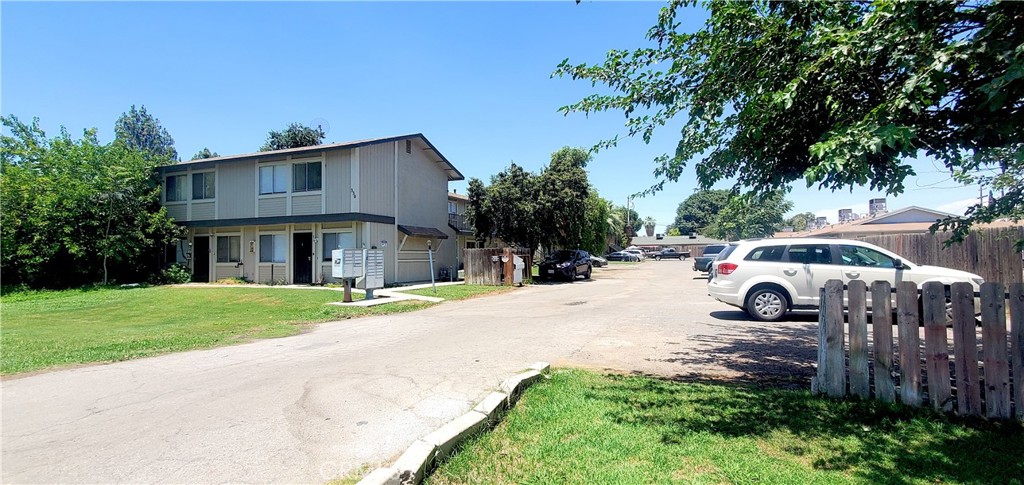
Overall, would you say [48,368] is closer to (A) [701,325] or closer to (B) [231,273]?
(A) [701,325]

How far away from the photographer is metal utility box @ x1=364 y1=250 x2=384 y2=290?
49.2ft

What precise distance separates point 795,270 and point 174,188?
84.9 feet

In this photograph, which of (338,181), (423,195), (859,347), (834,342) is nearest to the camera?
(859,347)

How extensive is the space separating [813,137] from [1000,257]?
38.2 feet

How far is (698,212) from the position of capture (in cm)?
11469

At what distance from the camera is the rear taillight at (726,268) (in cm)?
1053

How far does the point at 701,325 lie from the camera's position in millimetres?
9945

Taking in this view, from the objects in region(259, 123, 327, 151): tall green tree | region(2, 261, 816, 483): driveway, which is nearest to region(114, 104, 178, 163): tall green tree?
region(259, 123, 327, 151): tall green tree

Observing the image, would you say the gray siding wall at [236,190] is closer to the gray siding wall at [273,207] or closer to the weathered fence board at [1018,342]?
the gray siding wall at [273,207]

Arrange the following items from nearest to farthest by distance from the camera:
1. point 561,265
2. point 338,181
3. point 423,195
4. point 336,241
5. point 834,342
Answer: point 834,342 → point 338,181 → point 336,241 → point 423,195 → point 561,265

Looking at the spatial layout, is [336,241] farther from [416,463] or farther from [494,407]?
[416,463]

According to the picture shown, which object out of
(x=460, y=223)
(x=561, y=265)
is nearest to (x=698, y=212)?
(x=460, y=223)

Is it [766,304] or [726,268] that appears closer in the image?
[766,304]

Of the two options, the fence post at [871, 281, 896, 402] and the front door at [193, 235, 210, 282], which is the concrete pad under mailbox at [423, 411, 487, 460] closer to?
the fence post at [871, 281, 896, 402]
